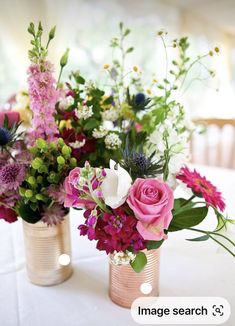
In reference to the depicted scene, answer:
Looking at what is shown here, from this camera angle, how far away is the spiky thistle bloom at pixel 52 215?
1.83 ft

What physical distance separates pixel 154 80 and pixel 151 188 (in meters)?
0.38

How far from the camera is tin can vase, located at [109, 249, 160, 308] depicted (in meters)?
0.56

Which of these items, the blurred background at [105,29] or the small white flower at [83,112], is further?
the blurred background at [105,29]

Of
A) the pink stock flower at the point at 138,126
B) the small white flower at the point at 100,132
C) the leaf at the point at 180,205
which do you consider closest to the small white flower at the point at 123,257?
the leaf at the point at 180,205

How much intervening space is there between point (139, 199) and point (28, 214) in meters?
0.24

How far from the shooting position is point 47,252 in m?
0.61

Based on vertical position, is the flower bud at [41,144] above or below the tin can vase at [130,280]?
above

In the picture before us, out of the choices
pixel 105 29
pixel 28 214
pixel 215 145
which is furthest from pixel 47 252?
pixel 215 145

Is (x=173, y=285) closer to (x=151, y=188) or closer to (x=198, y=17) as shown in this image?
(x=151, y=188)

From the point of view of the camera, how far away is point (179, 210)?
1.75 ft

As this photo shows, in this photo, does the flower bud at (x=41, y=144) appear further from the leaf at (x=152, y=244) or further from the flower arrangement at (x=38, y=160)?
the leaf at (x=152, y=244)

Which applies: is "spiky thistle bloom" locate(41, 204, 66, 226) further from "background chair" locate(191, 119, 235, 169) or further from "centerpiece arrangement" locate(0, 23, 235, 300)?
"background chair" locate(191, 119, 235, 169)

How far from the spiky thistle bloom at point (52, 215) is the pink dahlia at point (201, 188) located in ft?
0.81

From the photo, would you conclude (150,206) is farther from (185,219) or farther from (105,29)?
(105,29)
